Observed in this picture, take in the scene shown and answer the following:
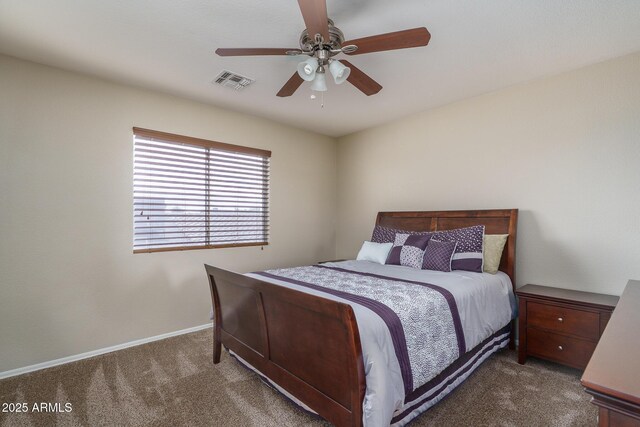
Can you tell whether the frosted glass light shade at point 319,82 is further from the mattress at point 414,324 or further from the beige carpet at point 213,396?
the beige carpet at point 213,396

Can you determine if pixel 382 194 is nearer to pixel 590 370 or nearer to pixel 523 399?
pixel 523 399

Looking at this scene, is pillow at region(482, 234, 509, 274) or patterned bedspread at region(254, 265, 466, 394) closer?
patterned bedspread at region(254, 265, 466, 394)

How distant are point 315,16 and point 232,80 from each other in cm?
161

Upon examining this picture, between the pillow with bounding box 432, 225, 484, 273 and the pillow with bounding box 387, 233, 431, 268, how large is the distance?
220 mm

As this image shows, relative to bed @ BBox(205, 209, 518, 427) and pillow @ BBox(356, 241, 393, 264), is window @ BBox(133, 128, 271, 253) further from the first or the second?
pillow @ BBox(356, 241, 393, 264)

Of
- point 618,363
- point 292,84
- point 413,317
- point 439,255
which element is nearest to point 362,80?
point 292,84

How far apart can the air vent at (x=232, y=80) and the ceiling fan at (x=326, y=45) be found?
93 centimetres

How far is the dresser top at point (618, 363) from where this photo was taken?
780mm

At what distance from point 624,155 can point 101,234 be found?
15.3 ft

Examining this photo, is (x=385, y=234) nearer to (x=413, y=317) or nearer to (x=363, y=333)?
(x=413, y=317)

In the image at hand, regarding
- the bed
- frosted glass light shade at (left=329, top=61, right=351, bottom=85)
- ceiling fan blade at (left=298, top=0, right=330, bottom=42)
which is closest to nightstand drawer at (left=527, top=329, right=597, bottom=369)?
the bed

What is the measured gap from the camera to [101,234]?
2.89 metres

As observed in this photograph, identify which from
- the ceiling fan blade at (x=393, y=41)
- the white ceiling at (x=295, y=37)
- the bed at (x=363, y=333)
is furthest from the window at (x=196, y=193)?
the ceiling fan blade at (x=393, y=41)

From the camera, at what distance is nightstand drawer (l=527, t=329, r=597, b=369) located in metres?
2.31
